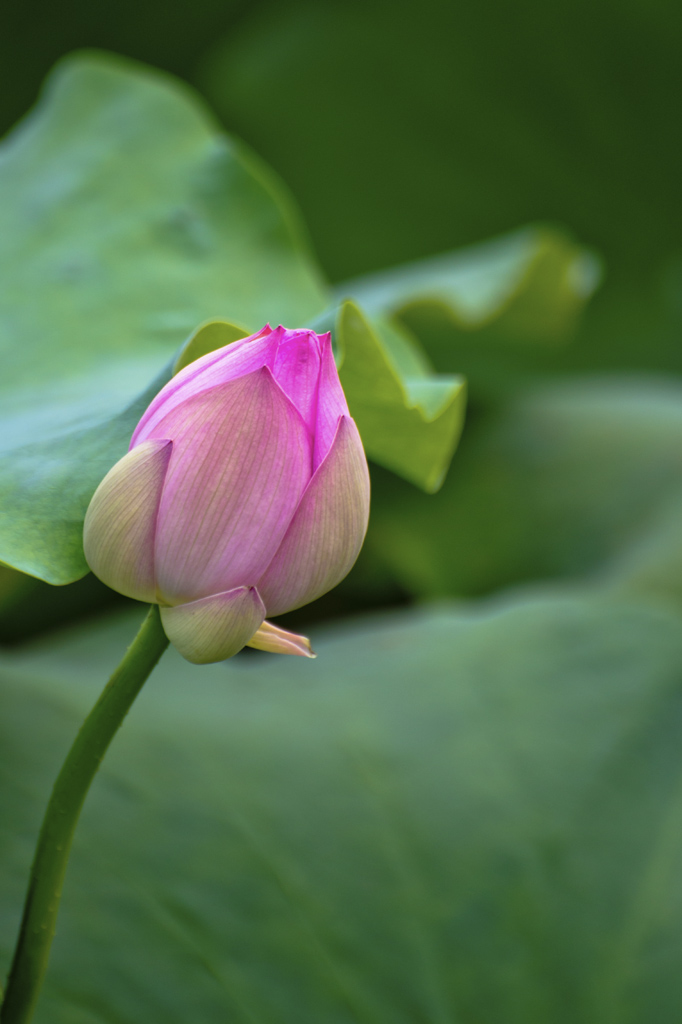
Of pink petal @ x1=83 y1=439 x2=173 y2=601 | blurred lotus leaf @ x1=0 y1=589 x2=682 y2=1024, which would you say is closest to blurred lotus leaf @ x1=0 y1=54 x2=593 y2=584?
pink petal @ x1=83 y1=439 x2=173 y2=601

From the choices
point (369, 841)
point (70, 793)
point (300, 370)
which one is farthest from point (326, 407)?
point (369, 841)

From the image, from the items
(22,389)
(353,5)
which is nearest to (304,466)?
(22,389)

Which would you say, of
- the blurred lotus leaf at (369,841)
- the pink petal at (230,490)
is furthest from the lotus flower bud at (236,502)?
the blurred lotus leaf at (369,841)

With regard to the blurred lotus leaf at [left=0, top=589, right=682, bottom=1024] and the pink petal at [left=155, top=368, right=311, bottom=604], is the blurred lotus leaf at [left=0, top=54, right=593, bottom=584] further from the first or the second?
the blurred lotus leaf at [left=0, top=589, right=682, bottom=1024]

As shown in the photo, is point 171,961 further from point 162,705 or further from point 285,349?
point 285,349

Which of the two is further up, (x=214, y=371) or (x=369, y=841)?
(x=214, y=371)

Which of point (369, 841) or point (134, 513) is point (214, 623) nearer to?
point (134, 513)
